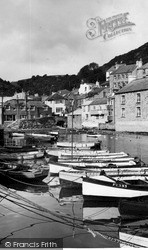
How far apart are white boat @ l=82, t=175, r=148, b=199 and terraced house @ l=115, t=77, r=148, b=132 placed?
44.5 metres

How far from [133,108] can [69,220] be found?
170 ft

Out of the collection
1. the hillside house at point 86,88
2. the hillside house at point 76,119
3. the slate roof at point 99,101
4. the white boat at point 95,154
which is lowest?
the white boat at point 95,154

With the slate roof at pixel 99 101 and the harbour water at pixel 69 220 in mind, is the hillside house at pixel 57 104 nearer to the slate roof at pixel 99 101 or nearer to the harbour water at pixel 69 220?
the slate roof at pixel 99 101

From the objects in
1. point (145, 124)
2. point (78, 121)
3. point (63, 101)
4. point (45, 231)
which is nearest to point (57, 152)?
point (45, 231)

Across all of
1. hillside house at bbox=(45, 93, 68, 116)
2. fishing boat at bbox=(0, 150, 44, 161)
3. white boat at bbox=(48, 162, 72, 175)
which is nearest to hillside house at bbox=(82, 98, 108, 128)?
hillside house at bbox=(45, 93, 68, 116)

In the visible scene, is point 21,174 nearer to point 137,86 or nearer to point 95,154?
point 95,154

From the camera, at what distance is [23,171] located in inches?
946

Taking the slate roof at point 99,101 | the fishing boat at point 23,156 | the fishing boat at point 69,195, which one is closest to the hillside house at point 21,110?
the slate roof at point 99,101

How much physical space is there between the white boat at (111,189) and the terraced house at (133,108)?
44542mm

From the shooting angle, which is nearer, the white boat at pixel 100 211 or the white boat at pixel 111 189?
the white boat at pixel 100 211

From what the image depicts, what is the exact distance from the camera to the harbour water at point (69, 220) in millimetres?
13586

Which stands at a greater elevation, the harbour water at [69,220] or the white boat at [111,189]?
the white boat at [111,189]

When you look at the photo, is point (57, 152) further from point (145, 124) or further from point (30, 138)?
point (145, 124)

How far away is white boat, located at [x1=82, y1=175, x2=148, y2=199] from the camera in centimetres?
1848
